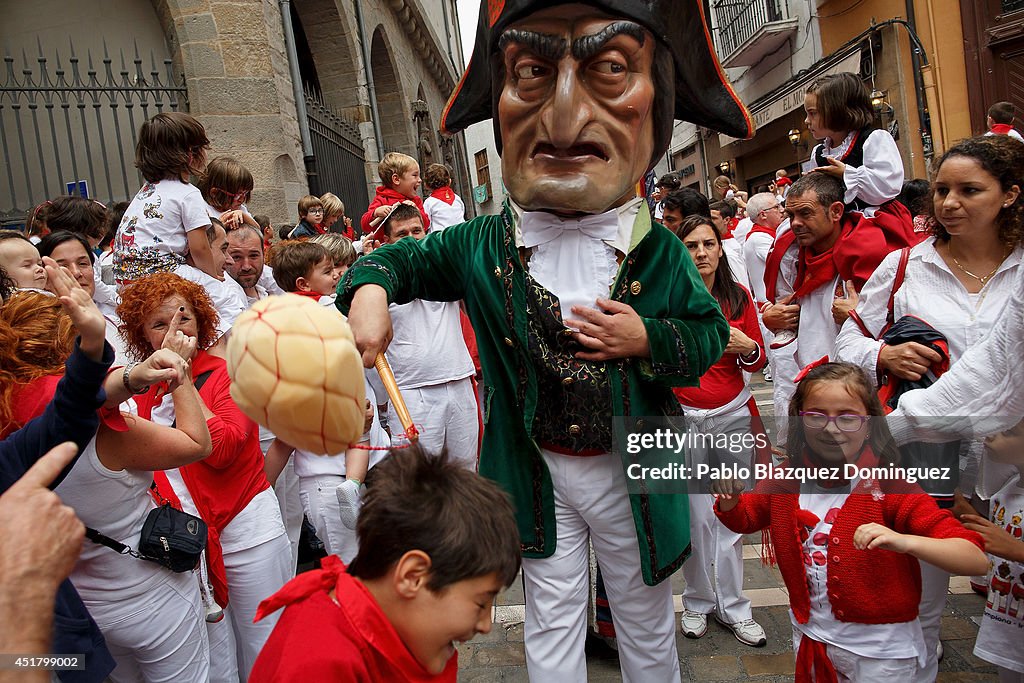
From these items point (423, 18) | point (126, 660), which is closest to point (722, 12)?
point (423, 18)

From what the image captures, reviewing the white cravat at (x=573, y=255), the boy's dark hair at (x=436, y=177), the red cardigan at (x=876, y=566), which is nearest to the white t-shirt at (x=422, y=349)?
the white cravat at (x=573, y=255)

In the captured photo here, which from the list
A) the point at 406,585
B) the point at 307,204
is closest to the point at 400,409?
the point at 406,585

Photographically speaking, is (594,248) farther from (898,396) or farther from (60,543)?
(60,543)

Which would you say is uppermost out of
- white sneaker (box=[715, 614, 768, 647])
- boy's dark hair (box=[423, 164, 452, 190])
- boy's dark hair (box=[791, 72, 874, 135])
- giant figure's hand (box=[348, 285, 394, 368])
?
boy's dark hair (box=[423, 164, 452, 190])

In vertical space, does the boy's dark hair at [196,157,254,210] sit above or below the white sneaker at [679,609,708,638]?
above

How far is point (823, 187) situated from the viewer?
11.3 ft

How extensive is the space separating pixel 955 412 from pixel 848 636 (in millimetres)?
690

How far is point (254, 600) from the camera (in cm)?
267

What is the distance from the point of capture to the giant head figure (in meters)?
2.05

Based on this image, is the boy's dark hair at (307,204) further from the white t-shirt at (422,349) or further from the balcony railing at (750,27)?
the balcony railing at (750,27)

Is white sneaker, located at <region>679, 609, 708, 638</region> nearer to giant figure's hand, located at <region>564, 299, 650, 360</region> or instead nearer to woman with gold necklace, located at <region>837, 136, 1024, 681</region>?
woman with gold necklace, located at <region>837, 136, 1024, 681</region>

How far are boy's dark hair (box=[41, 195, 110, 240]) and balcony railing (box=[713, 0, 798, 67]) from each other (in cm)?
1351

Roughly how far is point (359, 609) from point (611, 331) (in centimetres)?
99

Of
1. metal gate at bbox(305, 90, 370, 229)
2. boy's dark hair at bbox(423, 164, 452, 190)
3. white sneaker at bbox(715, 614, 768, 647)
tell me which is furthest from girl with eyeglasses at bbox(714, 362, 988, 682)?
metal gate at bbox(305, 90, 370, 229)
